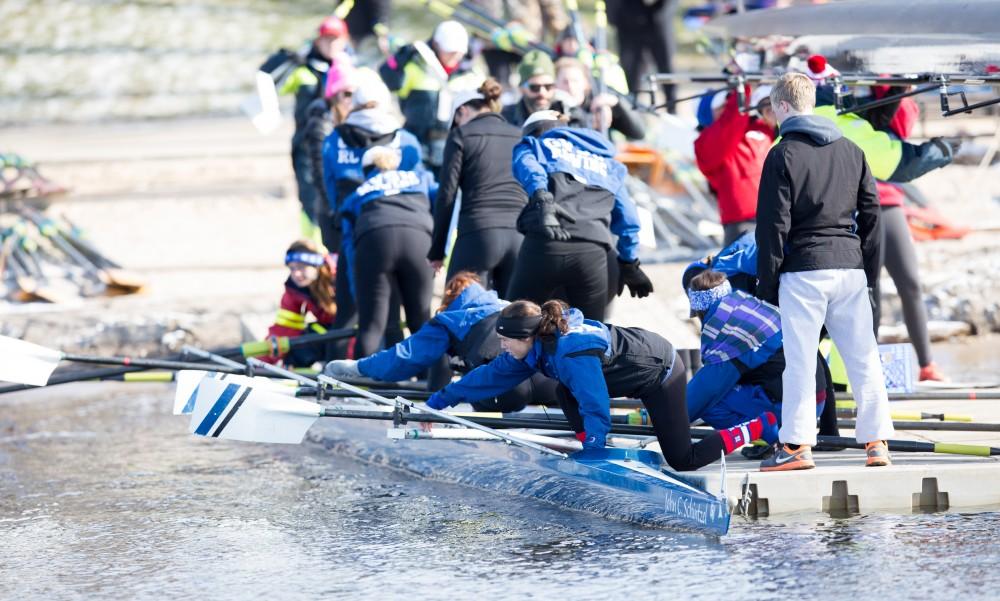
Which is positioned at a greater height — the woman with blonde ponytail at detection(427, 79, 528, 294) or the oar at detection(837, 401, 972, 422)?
the woman with blonde ponytail at detection(427, 79, 528, 294)

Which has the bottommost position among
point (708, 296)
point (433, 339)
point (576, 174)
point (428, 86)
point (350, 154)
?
point (433, 339)

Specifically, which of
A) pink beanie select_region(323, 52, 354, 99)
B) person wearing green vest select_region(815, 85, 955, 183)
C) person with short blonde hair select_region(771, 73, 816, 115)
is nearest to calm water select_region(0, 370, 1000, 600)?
person with short blonde hair select_region(771, 73, 816, 115)

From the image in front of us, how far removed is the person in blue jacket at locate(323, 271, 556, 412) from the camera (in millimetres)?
7211

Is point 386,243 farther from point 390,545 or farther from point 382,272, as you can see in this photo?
point 390,545

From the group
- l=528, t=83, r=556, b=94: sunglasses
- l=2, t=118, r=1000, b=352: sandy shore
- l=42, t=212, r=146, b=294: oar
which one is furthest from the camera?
l=42, t=212, r=146, b=294: oar

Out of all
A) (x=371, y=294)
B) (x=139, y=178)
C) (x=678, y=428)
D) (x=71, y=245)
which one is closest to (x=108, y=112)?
(x=139, y=178)

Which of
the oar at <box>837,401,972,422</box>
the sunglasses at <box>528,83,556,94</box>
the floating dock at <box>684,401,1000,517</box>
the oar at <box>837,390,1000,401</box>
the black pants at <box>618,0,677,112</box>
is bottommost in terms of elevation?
the floating dock at <box>684,401,1000,517</box>

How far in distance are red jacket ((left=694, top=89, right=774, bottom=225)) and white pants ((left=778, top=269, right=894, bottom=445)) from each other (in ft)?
6.90

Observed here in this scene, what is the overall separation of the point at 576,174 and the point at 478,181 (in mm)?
820

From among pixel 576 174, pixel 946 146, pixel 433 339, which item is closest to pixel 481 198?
pixel 576 174

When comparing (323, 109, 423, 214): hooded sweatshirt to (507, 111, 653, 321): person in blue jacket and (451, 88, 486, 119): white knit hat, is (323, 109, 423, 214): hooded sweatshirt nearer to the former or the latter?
(451, 88, 486, 119): white knit hat

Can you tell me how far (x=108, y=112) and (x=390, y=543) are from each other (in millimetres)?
15874

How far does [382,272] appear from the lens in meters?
8.27

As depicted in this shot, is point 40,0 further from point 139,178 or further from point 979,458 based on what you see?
point 979,458
